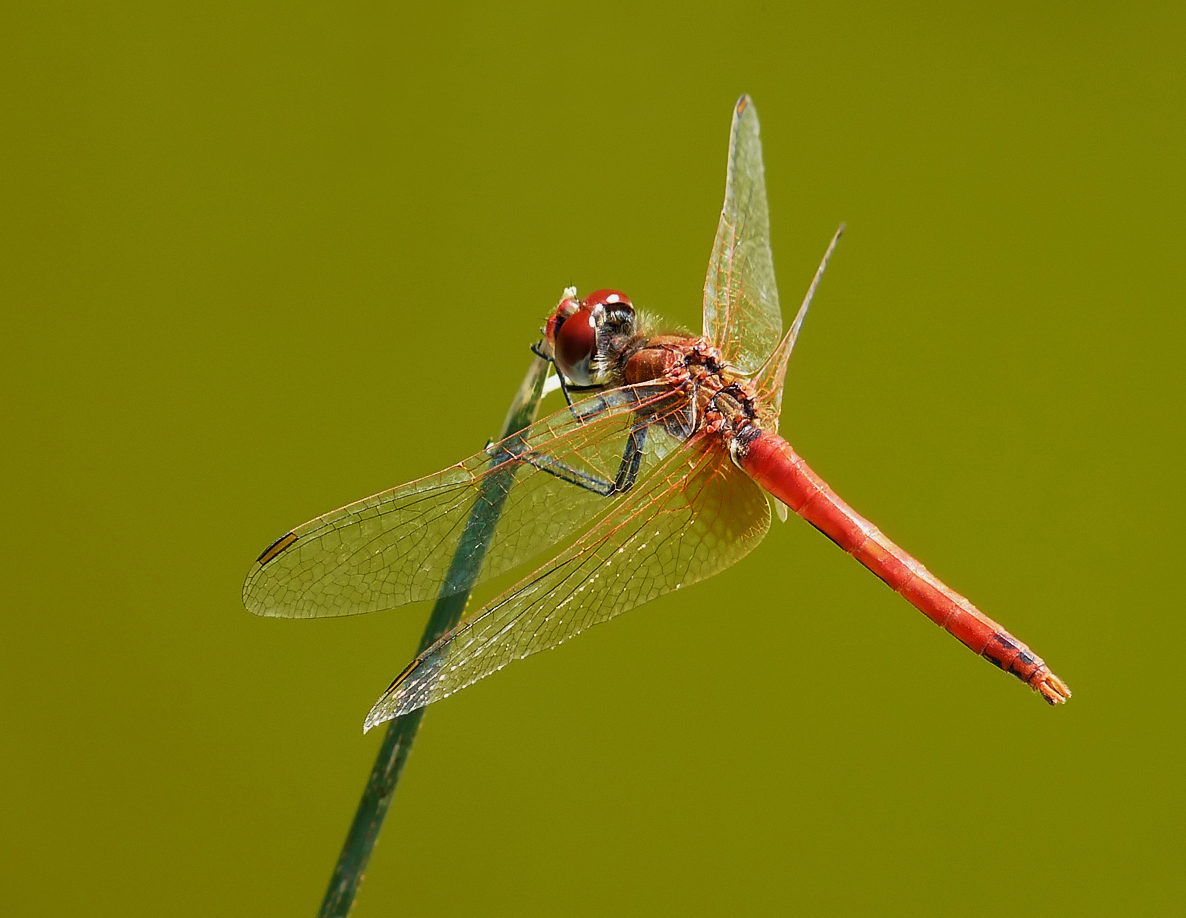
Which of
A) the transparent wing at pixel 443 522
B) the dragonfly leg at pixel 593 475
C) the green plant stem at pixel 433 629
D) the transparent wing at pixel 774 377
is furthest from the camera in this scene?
the transparent wing at pixel 774 377

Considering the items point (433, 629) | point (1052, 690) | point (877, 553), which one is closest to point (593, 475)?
point (433, 629)

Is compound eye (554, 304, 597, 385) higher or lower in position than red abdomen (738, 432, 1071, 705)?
higher

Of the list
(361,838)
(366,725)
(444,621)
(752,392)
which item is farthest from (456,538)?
(752,392)

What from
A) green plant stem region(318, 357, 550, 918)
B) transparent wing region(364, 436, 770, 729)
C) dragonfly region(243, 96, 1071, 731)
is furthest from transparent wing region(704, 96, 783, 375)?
green plant stem region(318, 357, 550, 918)

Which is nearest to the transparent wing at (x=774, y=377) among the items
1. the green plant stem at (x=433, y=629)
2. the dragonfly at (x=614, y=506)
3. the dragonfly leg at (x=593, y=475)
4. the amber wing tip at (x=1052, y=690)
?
the dragonfly at (x=614, y=506)

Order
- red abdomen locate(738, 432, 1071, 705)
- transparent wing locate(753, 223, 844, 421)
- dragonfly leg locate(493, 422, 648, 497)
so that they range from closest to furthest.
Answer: dragonfly leg locate(493, 422, 648, 497), red abdomen locate(738, 432, 1071, 705), transparent wing locate(753, 223, 844, 421)

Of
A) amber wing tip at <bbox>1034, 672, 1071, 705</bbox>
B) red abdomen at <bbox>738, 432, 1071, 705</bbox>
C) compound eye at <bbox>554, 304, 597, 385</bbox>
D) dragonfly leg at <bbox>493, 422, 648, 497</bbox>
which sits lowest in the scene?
amber wing tip at <bbox>1034, 672, 1071, 705</bbox>

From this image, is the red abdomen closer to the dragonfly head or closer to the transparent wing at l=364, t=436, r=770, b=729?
the transparent wing at l=364, t=436, r=770, b=729

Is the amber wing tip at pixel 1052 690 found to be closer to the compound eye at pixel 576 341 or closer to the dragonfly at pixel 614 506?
the dragonfly at pixel 614 506
